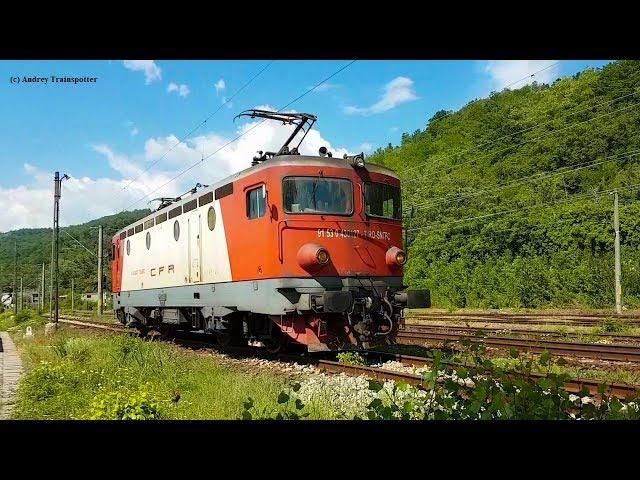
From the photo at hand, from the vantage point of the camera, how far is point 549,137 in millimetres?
35594

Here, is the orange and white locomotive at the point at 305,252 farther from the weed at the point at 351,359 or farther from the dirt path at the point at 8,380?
the dirt path at the point at 8,380

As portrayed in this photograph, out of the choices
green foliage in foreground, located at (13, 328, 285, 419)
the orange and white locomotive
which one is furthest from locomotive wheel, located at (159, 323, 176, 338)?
the orange and white locomotive

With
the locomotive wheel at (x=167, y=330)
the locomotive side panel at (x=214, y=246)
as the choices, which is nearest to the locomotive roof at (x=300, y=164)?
the locomotive side panel at (x=214, y=246)

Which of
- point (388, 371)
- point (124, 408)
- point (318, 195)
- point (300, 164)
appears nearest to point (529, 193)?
point (318, 195)

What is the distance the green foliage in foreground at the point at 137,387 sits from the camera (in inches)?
249

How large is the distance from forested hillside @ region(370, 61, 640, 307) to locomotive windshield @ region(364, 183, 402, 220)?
19.2m

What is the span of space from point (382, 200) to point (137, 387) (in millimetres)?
5302

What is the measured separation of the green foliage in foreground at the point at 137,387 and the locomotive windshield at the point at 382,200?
349cm

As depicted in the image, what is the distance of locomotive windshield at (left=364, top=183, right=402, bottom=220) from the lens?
1084cm

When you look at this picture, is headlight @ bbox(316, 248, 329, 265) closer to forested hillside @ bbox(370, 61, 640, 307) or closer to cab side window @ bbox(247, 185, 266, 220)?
cab side window @ bbox(247, 185, 266, 220)

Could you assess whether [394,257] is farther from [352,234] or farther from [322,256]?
[322,256]
